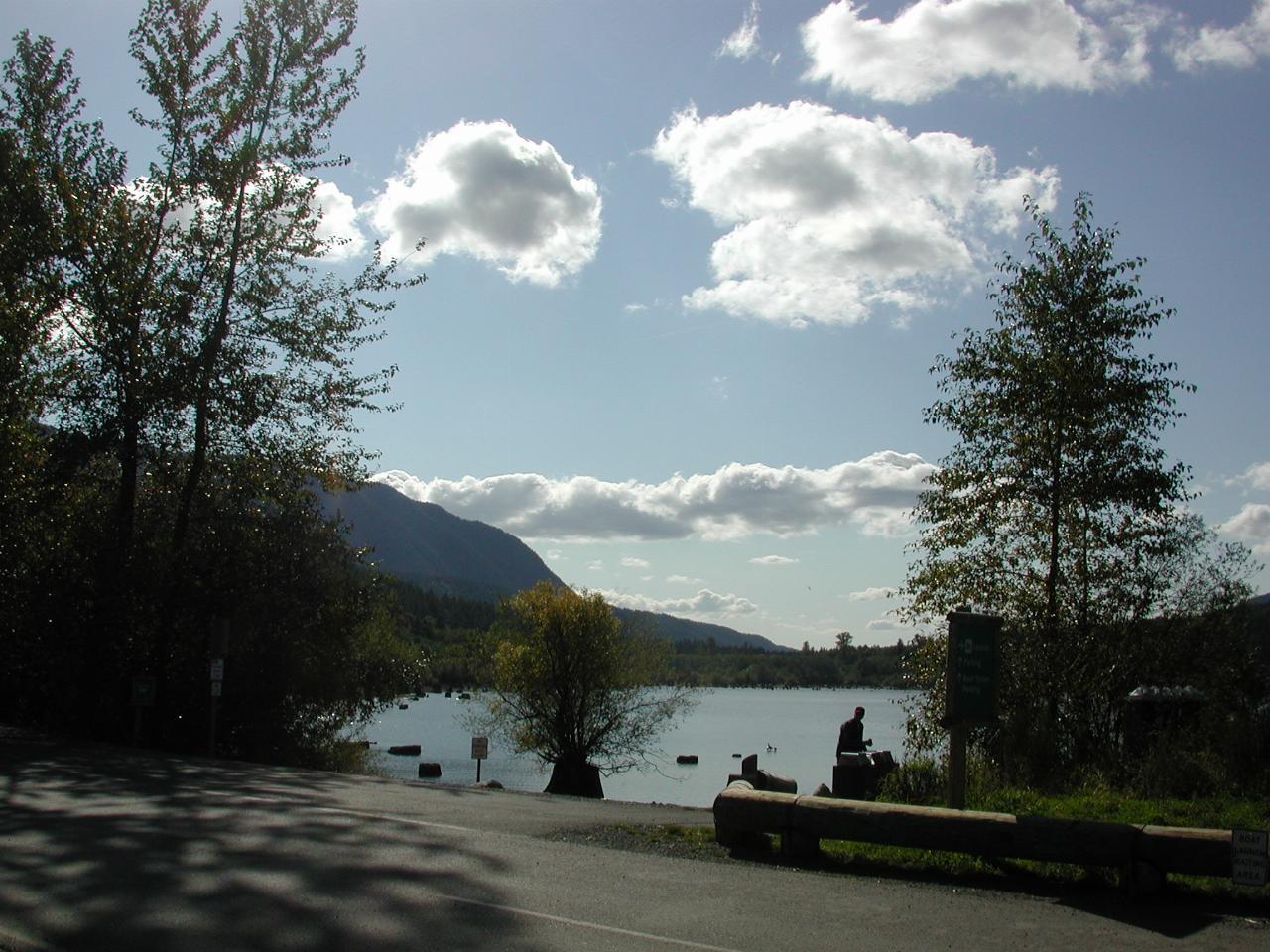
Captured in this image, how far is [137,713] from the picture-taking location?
2166 cm

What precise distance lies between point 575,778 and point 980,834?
33.5 meters

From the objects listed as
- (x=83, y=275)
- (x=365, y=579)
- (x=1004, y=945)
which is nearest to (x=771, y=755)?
(x=365, y=579)

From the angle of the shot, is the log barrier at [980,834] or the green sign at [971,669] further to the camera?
the green sign at [971,669]

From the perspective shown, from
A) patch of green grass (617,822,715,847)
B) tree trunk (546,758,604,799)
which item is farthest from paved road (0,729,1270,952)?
tree trunk (546,758,604,799)

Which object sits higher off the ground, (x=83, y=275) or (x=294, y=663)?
(x=83, y=275)

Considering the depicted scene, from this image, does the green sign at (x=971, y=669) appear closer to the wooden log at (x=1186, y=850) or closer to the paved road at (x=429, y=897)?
the paved road at (x=429, y=897)

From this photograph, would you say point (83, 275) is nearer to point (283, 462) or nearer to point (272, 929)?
point (283, 462)

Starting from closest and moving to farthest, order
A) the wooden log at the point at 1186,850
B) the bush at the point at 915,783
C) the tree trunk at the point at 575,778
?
the wooden log at the point at 1186,850 < the bush at the point at 915,783 < the tree trunk at the point at 575,778

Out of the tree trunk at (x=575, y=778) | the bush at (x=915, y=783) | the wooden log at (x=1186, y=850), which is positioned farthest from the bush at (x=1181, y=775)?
the tree trunk at (x=575, y=778)

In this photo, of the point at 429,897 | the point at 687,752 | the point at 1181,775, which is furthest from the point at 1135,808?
the point at 687,752

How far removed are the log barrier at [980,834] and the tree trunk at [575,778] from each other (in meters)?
30.9

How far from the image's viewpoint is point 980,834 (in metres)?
9.72

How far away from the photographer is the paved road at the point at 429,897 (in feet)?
24.1

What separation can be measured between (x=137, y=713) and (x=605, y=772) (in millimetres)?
26130
